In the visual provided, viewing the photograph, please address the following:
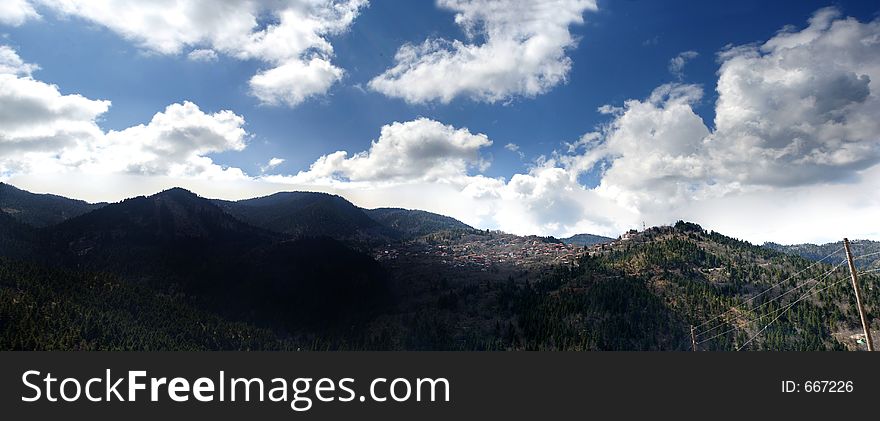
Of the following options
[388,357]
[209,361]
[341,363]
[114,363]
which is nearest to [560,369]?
[388,357]

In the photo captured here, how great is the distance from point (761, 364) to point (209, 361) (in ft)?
149

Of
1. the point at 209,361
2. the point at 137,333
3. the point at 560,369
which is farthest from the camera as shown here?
the point at 137,333

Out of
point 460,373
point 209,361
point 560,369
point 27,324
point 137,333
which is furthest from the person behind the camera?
point 137,333

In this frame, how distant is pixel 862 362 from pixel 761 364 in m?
7.54

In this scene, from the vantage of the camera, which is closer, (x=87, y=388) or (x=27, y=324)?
(x=87, y=388)

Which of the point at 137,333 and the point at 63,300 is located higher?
the point at 63,300

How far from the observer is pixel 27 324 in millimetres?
162500

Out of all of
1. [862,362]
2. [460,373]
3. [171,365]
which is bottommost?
[862,362]

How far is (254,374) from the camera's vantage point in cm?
3478

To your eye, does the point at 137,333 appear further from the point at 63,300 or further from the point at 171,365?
the point at 171,365

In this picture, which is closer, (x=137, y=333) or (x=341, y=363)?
(x=341, y=363)

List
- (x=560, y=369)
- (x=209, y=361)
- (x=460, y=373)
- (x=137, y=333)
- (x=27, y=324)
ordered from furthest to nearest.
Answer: (x=137, y=333)
(x=27, y=324)
(x=560, y=369)
(x=460, y=373)
(x=209, y=361)

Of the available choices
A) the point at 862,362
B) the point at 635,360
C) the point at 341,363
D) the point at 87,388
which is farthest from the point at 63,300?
the point at 862,362

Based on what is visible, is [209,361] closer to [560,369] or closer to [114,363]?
[114,363]
